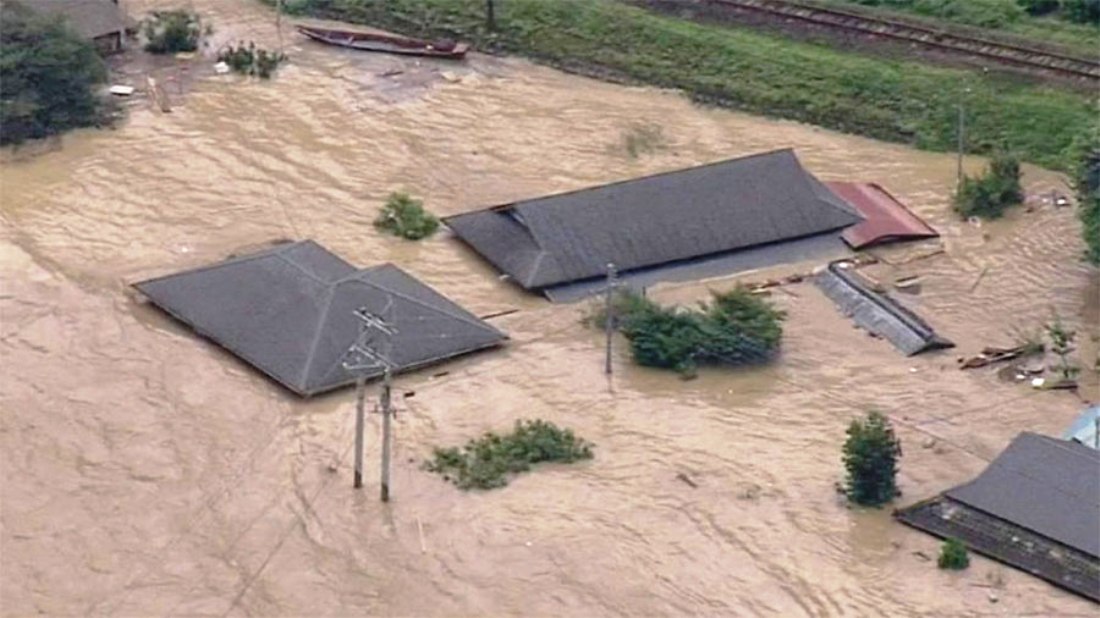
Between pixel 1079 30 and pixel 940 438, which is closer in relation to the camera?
pixel 940 438

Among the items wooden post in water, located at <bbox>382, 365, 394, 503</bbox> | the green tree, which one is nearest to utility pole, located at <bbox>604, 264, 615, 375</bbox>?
wooden post in water, located at <bbox>382, 365, 394, 503</bbox>

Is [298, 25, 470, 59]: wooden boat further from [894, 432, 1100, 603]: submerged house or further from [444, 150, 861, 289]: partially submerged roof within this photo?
[894, 432, 1100, 603]: submerged house

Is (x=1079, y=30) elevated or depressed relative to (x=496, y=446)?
elevated

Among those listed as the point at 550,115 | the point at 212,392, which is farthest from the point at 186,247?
the point at 550,115

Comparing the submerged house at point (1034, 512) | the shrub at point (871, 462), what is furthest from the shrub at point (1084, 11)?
the shrub at point (871, 462)

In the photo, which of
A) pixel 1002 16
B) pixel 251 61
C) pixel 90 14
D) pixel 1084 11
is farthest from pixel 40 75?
pixel 1084 11

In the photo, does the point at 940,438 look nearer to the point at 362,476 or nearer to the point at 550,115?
the point at 362,476

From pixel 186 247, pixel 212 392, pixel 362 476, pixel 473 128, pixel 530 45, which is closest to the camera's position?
pixel 362 476
